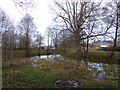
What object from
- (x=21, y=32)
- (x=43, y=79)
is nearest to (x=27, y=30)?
(x=21, y=32)

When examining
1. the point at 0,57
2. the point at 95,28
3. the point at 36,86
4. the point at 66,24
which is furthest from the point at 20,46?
the point at 36,86

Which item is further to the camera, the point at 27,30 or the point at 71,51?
the point at 27,30

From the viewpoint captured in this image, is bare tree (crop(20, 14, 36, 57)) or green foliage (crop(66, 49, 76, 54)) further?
bare tree (crop(20, 14, 36, 57))

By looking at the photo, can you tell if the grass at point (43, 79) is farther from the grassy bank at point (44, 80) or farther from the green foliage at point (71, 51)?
the green foliage at point (71, 51)

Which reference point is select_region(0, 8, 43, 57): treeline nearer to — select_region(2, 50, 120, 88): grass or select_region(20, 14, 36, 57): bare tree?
select_region(20, 14, 36, 57): bare tree

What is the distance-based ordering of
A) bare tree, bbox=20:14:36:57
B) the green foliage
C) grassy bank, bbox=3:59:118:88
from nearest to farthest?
grassy bank, bbox=3:59:118:88, the green foliage, bare tree, bbox=20:14:36:57

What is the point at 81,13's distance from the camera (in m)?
14.0

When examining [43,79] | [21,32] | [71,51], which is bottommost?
[43,79]

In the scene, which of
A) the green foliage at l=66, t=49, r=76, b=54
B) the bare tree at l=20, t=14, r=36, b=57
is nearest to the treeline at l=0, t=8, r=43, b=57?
the bare tree at l=20, t=14, r=36, b=57

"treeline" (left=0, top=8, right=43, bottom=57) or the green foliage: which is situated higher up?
"treeline" (left=0, top=8, right=43, bottom=57)

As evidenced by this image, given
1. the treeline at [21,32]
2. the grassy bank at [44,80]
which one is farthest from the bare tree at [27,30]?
the grassy bank at [44,80]

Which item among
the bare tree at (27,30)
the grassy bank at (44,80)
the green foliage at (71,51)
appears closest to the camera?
the grassy bank at (44,80)

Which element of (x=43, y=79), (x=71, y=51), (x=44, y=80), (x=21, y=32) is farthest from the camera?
(x=21, y=32)

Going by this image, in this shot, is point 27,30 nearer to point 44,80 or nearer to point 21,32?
point 21,32
